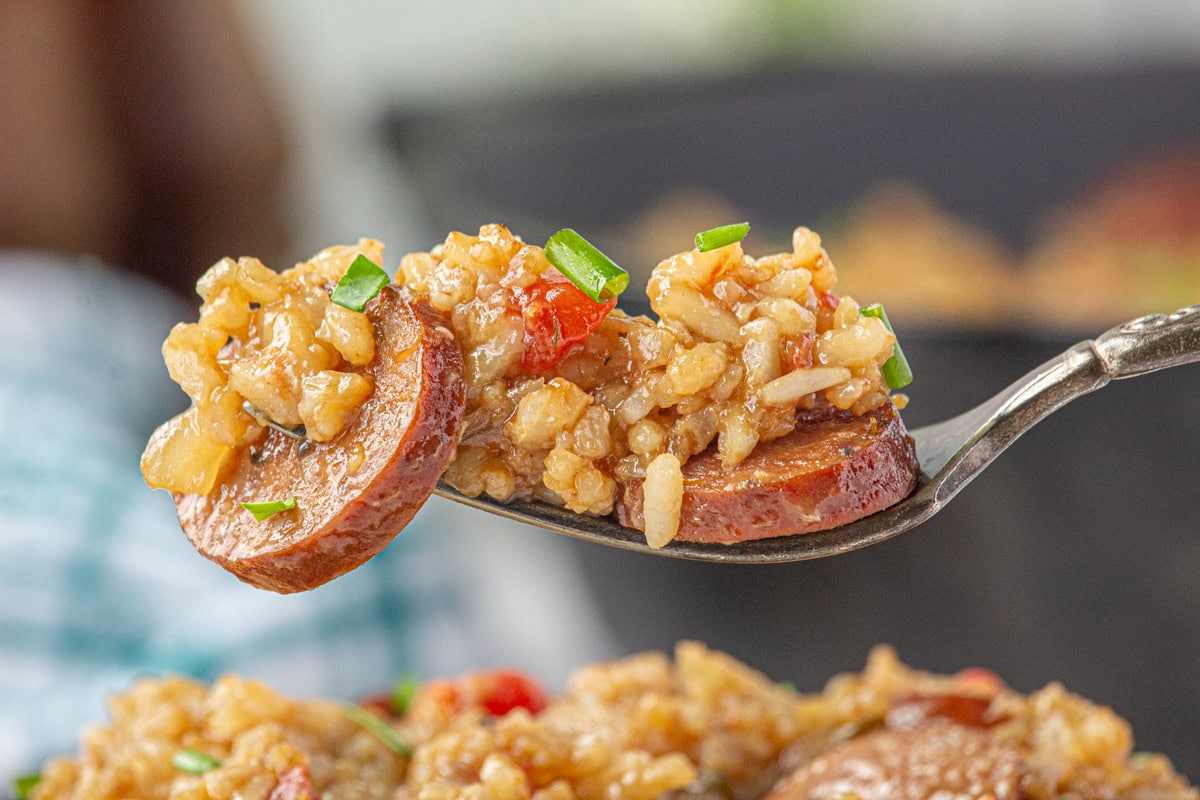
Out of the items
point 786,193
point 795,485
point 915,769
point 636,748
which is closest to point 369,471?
point 795,485

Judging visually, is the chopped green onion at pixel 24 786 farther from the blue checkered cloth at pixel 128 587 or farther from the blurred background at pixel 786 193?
the blurred background at pixel 786 193

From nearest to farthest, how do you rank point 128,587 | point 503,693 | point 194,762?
point 194,762 < point 503,693 < point 128,587

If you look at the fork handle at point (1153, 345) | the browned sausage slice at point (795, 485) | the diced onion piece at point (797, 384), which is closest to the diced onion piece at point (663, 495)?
the browned sausage slice at point (795, 485)

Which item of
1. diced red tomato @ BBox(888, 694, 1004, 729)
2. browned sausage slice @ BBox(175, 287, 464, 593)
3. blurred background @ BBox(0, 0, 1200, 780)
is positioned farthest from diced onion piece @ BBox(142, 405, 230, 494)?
blurred background @ BBox(0, 0, 1200, 780)

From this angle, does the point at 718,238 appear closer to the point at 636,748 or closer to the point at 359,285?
the point at 359,285

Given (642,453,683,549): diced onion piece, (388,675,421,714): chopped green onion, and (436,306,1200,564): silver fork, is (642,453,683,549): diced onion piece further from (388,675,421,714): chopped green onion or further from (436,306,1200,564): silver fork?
(388,675,421,714): chopped green onion

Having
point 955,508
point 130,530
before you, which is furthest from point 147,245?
point 955,508
